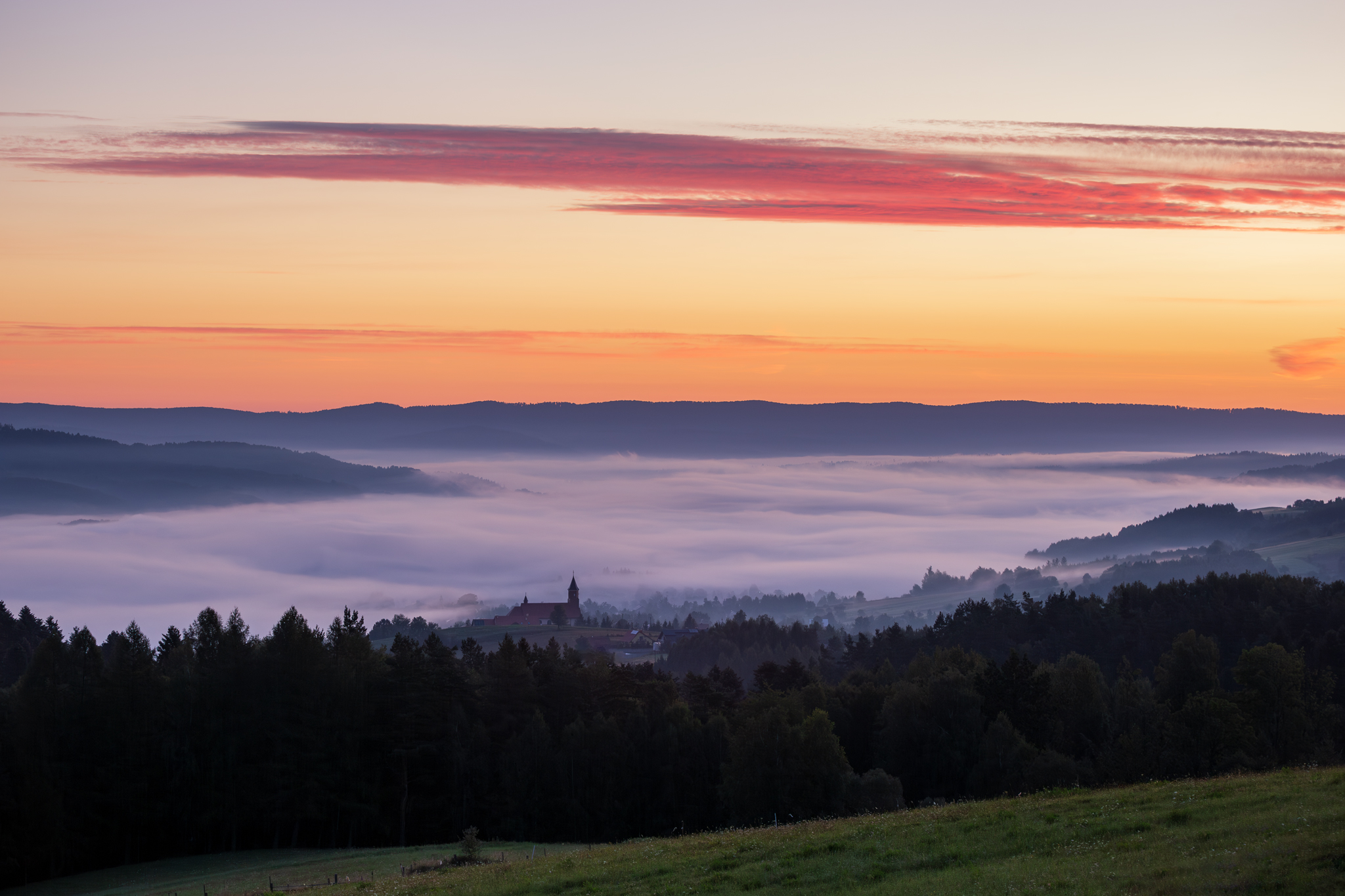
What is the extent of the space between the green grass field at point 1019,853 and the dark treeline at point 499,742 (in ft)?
92.6

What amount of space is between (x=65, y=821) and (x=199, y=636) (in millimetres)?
13548

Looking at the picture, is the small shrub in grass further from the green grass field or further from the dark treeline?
the dark treeline

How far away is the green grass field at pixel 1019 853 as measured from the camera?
19.6m

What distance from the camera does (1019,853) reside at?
24.0 m

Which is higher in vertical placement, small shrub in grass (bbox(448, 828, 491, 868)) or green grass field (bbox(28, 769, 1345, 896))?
green grass field (bbox(28, 769, 1345, 896))

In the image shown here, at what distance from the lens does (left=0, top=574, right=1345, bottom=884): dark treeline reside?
59.0m

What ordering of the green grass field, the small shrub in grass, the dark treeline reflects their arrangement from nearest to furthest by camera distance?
the green grass field
the small shrub in grass
the dark treeline

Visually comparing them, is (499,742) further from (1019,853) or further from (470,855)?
(1019,853)

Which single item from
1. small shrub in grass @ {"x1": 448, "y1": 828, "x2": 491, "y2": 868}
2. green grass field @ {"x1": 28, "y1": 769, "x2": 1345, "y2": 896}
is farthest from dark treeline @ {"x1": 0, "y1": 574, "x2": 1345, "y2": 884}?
green grass field @ {"x1": 28, "y1": 769, "x2": 1345, "y2": 896}

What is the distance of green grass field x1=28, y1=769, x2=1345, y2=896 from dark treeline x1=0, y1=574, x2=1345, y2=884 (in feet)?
92.6

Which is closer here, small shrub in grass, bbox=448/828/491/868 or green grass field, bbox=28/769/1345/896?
green grass field, bbox=28/769/1345/896

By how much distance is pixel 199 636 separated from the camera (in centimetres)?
7175

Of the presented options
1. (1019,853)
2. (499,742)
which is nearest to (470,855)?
(1019,853)

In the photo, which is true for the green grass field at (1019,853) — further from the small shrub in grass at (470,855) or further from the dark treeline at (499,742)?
the dark treeline at (499,742)
